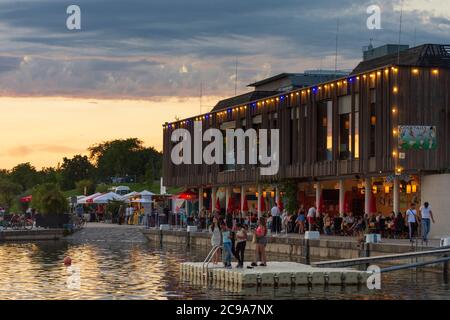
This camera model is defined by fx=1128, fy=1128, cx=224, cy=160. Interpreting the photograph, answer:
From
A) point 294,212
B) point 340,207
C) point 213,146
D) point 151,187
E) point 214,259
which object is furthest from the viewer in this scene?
point 151,187

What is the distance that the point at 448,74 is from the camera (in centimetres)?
5781

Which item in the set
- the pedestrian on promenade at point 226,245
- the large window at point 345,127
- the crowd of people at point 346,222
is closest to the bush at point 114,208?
the crowd of people at point 346,222

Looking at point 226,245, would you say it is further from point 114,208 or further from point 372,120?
point 114,208

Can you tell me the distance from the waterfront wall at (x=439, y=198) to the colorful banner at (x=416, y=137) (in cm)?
167

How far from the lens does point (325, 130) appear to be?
66.6 metres

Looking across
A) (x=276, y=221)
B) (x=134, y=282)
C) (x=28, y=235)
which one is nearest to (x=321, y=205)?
(x=276, y=221)

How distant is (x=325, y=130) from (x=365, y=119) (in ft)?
18.8

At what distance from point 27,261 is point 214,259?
583 inches

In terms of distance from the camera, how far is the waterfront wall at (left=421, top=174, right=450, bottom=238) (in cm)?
5354
